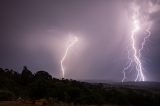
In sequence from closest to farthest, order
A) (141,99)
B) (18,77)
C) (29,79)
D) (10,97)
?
1. (10,97)
2. (141,99)
3. (29,79)
4. (18,77)

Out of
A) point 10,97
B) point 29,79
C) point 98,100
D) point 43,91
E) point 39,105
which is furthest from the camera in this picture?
point 29,79

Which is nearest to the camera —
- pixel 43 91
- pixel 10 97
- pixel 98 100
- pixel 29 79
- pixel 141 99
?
pixel 10 97

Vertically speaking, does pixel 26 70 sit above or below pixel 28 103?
above

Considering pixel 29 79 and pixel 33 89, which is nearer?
pixel 33 89

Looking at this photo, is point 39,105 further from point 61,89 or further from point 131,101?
point 131,101

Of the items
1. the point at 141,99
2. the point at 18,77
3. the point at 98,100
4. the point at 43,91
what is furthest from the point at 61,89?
the point at 18,77

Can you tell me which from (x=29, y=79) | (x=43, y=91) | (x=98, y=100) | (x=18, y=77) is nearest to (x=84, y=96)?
(x=98, y=100)

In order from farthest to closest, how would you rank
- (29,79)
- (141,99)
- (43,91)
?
1. (29,79)
2. (141,99)
3. (43,91)

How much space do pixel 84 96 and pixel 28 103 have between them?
43.2 ft

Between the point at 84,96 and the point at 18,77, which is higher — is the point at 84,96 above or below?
below

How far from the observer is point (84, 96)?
37031 millimetres

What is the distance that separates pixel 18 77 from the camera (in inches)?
2564

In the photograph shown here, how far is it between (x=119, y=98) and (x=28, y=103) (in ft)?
65.8

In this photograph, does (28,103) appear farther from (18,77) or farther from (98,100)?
(18,77)
